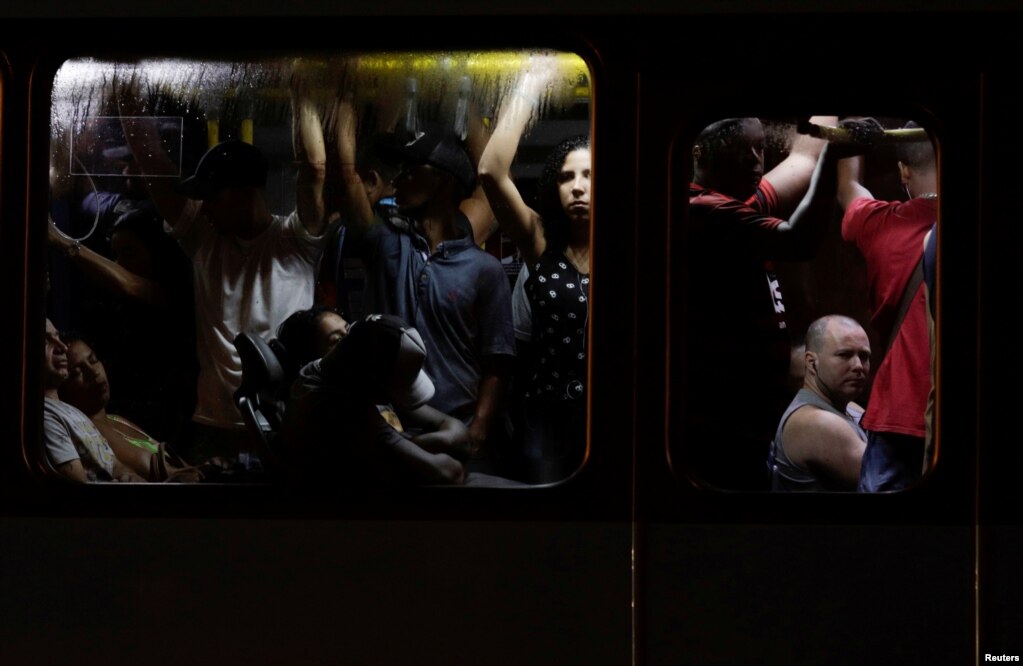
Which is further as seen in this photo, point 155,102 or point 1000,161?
point 155,102

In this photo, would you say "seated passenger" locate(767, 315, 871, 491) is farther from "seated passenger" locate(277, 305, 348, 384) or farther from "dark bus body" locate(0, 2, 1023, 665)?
"seated passenger" locate(277, 305, 348, 384)

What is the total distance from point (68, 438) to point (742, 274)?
1.83 m

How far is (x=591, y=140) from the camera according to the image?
2955 millimetres

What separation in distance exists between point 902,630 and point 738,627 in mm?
Result: 410

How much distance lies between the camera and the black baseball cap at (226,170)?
3.07 m

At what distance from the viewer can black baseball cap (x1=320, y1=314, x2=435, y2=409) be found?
303 cm

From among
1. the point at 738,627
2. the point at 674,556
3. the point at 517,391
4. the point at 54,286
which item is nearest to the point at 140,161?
the point at 54,286

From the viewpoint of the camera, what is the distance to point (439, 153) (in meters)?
3.07

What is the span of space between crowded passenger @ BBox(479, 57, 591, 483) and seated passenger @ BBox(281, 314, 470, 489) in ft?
0.72

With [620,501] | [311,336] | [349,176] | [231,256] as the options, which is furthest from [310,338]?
[620,501]

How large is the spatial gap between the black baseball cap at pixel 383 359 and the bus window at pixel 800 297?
71 cm

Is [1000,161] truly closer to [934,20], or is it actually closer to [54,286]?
[934,20]

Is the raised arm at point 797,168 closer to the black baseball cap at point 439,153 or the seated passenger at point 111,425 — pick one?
the black baseball cap at point 439,153

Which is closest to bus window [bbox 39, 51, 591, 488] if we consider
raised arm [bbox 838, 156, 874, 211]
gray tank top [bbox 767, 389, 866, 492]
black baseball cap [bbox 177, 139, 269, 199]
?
black baseball cap [bbox 177, 139, 269, 199]
